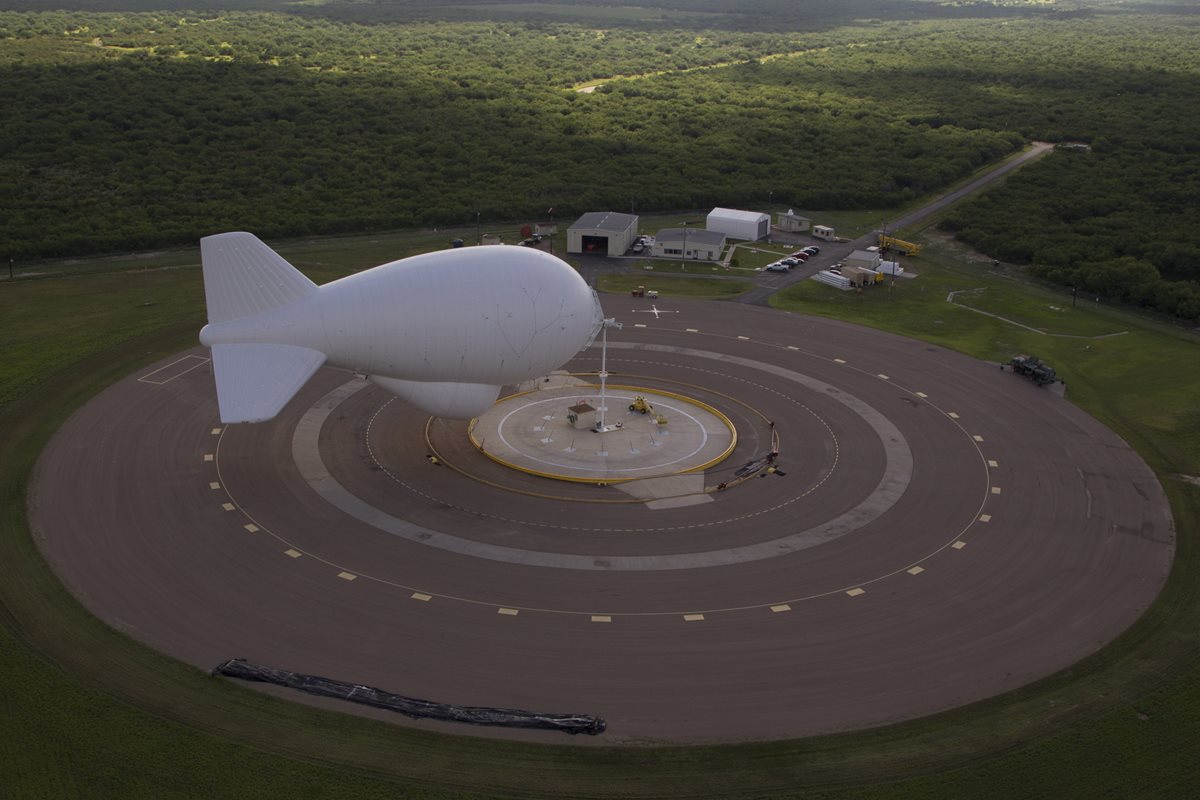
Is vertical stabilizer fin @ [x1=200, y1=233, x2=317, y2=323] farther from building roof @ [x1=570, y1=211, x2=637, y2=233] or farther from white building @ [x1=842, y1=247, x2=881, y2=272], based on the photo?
white building @ [x1=842, y1=247, x2=881, y2=272]

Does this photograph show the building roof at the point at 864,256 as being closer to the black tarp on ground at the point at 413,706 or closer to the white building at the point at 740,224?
the white building at the point at 740,224

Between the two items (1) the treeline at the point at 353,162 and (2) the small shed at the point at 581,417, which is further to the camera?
(1) the treeline at the point at 353,162

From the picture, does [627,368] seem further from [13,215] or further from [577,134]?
[577,134]

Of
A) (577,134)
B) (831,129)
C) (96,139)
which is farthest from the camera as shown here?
(831,129)

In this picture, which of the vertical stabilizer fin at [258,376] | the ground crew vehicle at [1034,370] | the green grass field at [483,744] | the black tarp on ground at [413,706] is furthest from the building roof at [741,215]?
the black tarp on ground at [413,706]

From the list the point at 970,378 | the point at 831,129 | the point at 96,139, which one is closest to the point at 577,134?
the point at 831,129

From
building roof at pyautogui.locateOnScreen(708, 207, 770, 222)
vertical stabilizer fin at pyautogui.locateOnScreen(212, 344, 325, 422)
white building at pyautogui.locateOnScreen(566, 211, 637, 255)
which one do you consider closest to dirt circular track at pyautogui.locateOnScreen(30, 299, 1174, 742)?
vertical stabilizer fin at pyautogui.locateOnScreen(212, 344, 325, 422)
